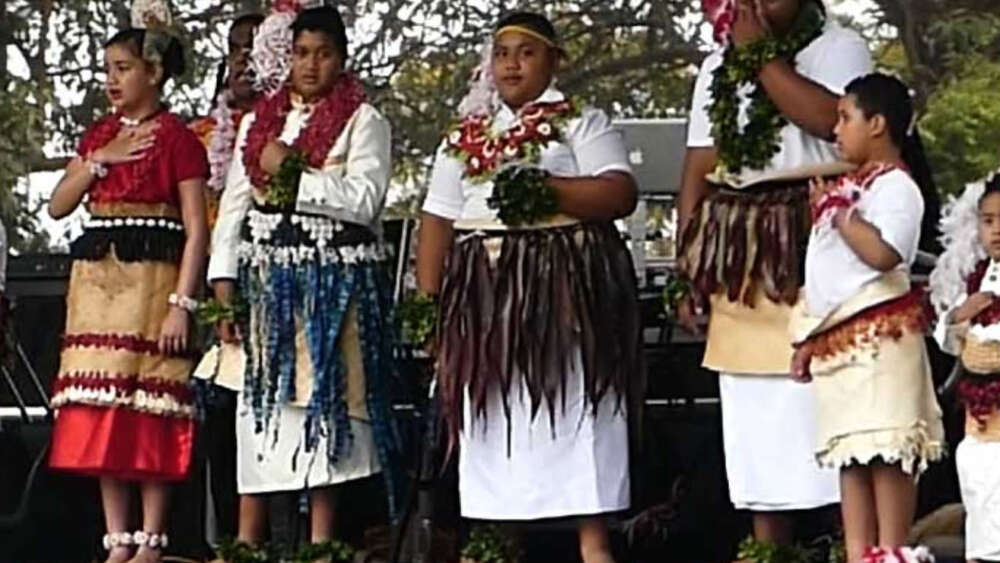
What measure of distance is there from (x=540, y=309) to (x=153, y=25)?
4.57ft

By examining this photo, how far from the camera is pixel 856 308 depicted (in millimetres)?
4125

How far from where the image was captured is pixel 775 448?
4410 millimetres

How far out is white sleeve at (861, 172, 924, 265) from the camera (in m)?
4.07

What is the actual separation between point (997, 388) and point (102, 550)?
266cm

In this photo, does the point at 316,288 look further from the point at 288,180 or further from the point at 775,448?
the point at 775,448

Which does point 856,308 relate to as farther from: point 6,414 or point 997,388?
point 6,414

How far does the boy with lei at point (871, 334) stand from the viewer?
4.08 m

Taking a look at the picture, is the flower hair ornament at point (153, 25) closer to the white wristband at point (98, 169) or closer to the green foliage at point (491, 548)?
the white wristband at point (98, 169)

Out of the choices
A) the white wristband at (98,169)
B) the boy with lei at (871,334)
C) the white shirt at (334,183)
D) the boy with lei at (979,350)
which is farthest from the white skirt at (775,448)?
the white wristband at (98,169)

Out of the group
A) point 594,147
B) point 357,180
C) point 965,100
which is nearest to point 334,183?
point 357,180

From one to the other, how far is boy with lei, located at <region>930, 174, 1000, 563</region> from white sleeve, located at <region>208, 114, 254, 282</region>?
5.26 feet

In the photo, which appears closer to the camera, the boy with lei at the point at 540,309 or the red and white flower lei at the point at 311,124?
the boy with lei at the point at 540,309

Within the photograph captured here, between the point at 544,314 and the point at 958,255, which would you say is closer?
the point at 958,255

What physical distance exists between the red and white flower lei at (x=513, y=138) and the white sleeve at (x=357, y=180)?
0.21 m
